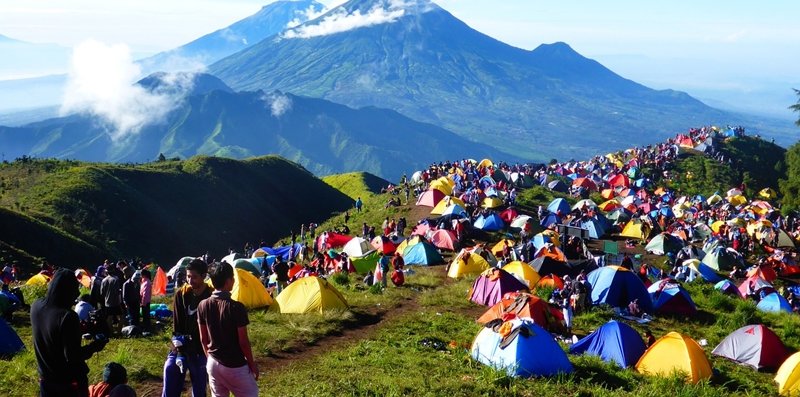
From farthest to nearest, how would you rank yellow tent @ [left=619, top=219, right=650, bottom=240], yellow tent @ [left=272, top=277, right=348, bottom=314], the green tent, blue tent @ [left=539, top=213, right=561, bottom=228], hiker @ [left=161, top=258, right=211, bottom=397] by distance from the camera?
blue tent @ [left=539, top=213, right=561, bottom=228]
yellow tent @ [left=619, top=219, right=650, bottom=240]
the green tent
yellow tent @ [left=272, top=277, right=348, bottom=314]
hiker @ [left=161, top=258, right=211, bottom=397]

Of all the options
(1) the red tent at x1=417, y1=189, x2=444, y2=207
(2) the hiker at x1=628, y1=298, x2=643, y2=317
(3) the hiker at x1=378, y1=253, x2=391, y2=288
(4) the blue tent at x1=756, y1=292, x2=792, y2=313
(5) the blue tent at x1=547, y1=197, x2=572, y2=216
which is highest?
(1) the red tent at x1=417, y1=189, x2=444, y2=207

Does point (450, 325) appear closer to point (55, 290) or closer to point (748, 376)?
point (748, 376)

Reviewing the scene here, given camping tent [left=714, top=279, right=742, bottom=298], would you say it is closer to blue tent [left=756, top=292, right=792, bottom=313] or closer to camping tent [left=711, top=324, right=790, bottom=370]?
blue tent [left=756, top=292, right=792, bottom=313]

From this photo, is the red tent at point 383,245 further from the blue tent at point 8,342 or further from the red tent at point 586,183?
the red tent at point 586,183

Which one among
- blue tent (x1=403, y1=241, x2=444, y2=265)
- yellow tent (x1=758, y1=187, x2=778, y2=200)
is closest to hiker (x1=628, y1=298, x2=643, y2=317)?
blue tent (x1=403, y1=241, x2=444, y2=265)

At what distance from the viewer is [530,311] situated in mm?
15320

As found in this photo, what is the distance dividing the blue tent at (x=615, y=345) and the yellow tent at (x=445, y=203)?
2179 centimetres

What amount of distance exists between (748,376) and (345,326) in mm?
9130

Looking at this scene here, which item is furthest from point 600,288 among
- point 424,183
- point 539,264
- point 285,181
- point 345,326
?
point 285,181

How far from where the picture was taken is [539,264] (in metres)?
21.9

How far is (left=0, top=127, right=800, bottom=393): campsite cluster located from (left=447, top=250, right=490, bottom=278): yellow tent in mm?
47

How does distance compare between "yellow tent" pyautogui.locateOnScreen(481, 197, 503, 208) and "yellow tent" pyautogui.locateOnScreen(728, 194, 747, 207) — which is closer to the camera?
"yellow tent" pyautogui.locateOnScreen(481, 197, 503, 208)

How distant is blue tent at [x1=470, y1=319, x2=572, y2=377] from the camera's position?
11.4 m

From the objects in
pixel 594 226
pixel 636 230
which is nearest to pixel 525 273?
pixel 594 226
